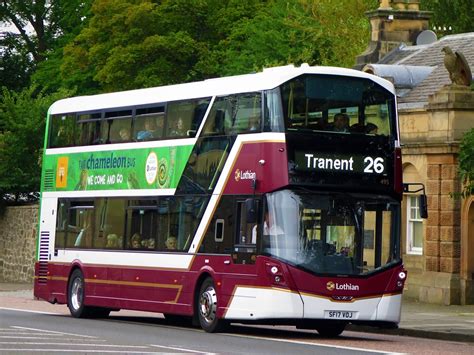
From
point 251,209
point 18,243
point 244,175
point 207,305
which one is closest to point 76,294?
point 207,305

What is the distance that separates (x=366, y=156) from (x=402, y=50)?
21.5 metres

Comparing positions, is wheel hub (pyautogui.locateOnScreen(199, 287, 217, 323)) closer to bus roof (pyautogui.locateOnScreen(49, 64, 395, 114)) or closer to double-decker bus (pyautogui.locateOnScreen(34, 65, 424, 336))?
double-decker bus (pyautogui.locateOnScreen(34, 65, 424, 336))

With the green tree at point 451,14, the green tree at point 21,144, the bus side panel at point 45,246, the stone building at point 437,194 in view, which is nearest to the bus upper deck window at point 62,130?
the bus side panel at point 45,246

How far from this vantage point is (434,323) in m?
30.5

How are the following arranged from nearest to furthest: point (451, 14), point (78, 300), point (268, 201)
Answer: point (268, 201) < point (78, 300) < point (451, 14)

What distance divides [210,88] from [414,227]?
43.3ft

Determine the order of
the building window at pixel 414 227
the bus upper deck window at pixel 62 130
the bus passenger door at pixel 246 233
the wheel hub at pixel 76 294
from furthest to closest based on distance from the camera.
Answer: the building window at pixel 414 227
the bus upper deck window at pixel 62 130
the wheel hub at pixel 76 294
the bus passenger door at pixel 246 233

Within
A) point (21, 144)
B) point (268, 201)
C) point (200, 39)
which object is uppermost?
point (200, 39)

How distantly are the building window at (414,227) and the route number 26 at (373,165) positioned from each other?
1320cm

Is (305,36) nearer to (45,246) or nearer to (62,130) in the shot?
(62,130)

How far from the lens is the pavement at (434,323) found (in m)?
27.8

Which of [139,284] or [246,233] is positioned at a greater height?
[246,233]

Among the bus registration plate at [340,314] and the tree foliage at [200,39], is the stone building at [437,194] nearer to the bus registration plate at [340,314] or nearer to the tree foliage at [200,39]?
the bus registration plate at [340,314]

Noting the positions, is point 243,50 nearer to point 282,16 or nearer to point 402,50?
point 282,16
